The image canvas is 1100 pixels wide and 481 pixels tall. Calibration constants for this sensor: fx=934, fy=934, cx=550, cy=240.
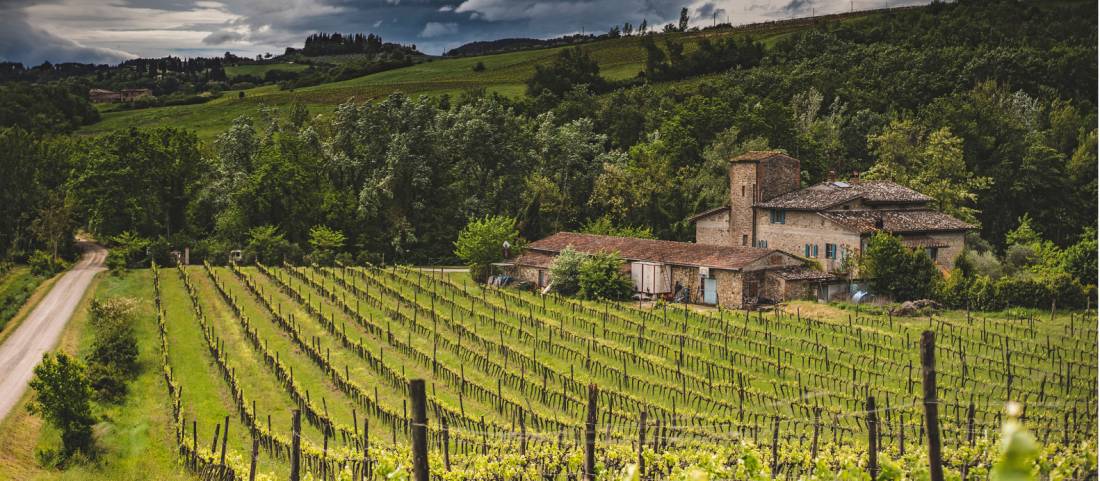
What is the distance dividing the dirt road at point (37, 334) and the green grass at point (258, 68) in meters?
61.0

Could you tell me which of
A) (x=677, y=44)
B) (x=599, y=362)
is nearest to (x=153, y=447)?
(x=599, y=362)

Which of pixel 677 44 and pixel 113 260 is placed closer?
pixel 113 260

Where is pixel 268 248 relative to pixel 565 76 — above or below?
below

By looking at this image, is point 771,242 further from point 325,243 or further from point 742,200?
point 325,243

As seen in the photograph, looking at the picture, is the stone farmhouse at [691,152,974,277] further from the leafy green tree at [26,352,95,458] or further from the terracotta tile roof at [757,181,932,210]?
the leafy green tree at [26,352,95,458]

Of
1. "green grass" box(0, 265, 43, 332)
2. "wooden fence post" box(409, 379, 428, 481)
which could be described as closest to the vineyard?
"wooden fence post" box(409, 379, 428, 481)

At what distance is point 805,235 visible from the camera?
44094 mm

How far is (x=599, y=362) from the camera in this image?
3002cm

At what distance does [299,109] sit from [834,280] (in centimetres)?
4460

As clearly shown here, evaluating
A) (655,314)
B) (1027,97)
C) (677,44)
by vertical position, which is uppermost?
(677,44)

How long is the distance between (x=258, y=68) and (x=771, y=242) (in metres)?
80.7

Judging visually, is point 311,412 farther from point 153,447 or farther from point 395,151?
point 395,151

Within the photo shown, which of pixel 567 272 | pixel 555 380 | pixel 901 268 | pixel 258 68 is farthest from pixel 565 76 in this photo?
pixel 555 380

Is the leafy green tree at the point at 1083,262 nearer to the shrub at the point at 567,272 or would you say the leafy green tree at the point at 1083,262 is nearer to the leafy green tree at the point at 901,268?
the leafy green tree at the point at 901,268
